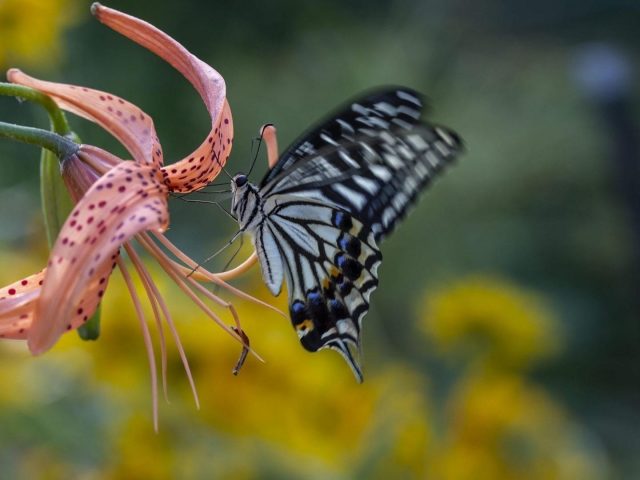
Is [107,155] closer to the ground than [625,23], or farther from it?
farther from it

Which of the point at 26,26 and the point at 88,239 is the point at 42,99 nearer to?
the point at 88,239

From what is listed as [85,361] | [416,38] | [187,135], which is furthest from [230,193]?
[416,38]

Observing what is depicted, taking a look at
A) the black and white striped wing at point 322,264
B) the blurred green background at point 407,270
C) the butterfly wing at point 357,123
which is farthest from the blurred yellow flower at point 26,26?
the butterfly wing at point 357,123

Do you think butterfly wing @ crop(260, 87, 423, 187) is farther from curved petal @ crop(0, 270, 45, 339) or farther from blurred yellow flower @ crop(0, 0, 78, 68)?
blurred yellow flower @ crop(0, 0, 78, 68)

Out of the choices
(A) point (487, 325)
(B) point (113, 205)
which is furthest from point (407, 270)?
(B) point (113, 205)

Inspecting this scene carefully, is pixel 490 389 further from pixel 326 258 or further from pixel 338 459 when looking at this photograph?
pixel 326 258

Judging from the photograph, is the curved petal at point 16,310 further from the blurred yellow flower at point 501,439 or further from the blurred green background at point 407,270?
the blurred yellow flower at point 501,439
